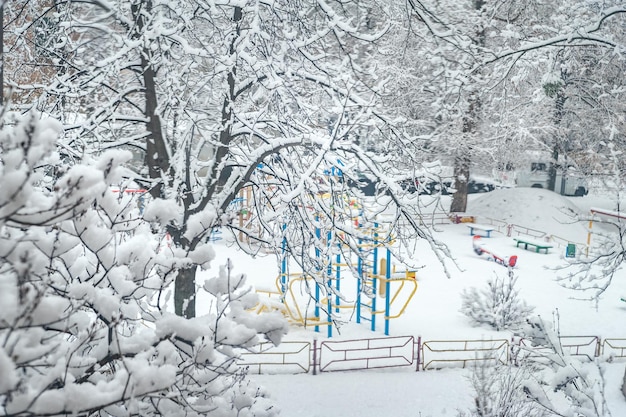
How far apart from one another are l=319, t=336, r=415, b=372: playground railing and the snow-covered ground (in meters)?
0.24

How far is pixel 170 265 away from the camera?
2896 mm

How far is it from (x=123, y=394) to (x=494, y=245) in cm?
1909

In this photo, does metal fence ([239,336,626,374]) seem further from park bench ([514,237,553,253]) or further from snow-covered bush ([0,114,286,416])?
park bench ([514,237,553,253])

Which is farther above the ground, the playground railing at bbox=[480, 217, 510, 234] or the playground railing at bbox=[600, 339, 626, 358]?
the playground railing at bbox=[480, 217, 510, 234]

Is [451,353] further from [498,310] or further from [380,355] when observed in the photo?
[498,310]

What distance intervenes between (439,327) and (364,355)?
2293 millimetres

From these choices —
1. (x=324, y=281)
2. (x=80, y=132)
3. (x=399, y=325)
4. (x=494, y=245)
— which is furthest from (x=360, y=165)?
(x=494, y=245)

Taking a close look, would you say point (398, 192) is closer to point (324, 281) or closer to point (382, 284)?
point (324, 281)

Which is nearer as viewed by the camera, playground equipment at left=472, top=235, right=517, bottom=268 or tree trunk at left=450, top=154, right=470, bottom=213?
playground equipment at left=472, top=235, right=517, bottom=268

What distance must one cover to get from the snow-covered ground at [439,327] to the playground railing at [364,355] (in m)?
0.24

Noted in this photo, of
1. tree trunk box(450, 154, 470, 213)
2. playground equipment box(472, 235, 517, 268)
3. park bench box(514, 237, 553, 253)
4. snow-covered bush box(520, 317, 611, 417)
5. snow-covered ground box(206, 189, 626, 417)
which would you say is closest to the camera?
snow-covered bush box(520, 317, 611, 417)

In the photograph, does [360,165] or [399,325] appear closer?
[360,165]

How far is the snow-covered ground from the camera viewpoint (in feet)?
27.2

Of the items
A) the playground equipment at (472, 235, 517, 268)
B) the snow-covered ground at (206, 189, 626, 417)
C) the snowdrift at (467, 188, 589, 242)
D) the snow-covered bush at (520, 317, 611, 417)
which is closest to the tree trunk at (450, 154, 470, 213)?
the snowdrift at (467, 188, 589, 242)
